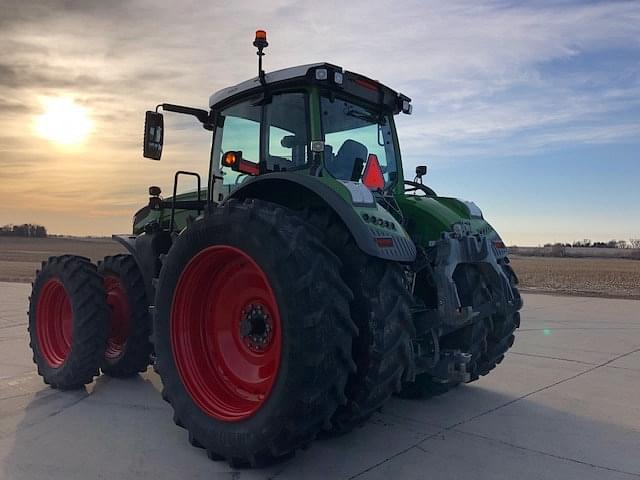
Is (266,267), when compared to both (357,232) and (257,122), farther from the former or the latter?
(257,122)

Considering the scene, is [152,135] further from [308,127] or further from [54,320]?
[54,320]

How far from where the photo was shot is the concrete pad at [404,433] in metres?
3.38

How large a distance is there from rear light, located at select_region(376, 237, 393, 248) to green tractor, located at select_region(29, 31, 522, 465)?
13mm

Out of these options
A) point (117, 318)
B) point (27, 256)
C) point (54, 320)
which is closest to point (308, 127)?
point (117, 318)

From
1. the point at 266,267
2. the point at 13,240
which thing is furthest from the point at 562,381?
the point at 13,240

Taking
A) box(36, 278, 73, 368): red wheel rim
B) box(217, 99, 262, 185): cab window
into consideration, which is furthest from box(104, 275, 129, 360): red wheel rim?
box(217, 99, 262, 185): cab window

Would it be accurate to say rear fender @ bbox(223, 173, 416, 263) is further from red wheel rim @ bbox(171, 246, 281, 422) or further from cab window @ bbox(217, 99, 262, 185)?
cab window @ bbox(217, 99, 262, 185)

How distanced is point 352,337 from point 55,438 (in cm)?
227

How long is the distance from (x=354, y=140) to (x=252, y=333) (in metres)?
1.83

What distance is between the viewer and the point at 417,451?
367cm

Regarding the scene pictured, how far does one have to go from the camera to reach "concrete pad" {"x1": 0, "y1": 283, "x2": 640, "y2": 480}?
3377mm

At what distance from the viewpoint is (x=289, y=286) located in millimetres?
3094

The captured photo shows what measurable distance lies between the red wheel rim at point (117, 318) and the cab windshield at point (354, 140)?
8.15 ft

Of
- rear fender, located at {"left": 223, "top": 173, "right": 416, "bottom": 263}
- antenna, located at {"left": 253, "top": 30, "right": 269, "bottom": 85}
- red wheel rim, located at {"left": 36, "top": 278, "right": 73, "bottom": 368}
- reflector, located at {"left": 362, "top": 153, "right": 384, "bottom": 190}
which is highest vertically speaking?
antenna, located at {"left": 253, "top": 30, "right": 269, "bottom": 85}
